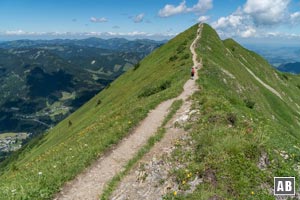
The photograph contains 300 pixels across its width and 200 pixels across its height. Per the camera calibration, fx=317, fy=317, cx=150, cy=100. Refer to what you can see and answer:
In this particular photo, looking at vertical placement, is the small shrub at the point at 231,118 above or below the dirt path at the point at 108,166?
above

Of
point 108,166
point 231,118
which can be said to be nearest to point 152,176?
point 108,166

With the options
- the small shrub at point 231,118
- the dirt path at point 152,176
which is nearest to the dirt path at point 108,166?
the dirt path at point 152,176

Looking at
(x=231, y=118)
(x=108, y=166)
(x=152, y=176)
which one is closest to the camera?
(x=152, y=176)

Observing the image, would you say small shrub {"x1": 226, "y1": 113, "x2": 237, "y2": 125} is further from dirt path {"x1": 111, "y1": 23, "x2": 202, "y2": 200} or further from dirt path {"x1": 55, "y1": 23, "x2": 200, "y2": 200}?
dirt path {"x1": 55, "y1": 23, "x2": 200, "y2": 200}

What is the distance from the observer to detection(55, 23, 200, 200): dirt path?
18.6 metres

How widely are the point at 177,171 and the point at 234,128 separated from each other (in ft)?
20.3

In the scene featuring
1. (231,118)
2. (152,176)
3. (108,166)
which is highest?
(231,118)

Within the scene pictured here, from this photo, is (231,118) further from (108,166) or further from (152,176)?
(108,166)

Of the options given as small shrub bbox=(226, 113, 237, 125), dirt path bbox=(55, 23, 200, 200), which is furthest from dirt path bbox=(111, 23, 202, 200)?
small shrub bbox=(226, 113, 237, 125)

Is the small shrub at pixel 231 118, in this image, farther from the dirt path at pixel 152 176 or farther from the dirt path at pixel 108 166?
the dirt path at pixel 108 166

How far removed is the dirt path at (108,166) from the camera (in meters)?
18.6

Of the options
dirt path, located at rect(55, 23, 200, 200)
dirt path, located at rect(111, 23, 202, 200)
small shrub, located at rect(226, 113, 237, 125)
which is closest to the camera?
dirt path, located at rect(111, 23, 202, 200)

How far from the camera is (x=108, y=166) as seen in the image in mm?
21438

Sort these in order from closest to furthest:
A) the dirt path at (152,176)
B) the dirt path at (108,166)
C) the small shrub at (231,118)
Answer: the dirt path at (152,176) < the dirt path at (108,166) < the small shrub at (231,118)
